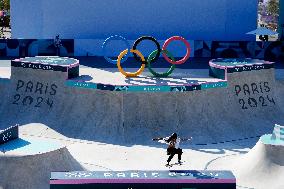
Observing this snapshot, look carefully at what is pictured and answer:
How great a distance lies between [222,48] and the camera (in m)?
39.3

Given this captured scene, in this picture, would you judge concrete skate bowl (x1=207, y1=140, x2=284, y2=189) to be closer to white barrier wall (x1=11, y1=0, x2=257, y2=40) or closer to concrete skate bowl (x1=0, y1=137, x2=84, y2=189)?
concrete skate bowl (x1=0, y1=137, x2=84, y2=189)

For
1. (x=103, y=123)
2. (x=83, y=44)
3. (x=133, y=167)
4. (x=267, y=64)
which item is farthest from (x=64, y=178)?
(x=83, y=44)

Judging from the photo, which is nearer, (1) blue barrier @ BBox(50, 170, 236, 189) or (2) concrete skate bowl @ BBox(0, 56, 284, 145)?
(1) blue barrier @ BBox(50, 170, 236, 189)

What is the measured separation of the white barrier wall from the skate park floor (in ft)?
52.7

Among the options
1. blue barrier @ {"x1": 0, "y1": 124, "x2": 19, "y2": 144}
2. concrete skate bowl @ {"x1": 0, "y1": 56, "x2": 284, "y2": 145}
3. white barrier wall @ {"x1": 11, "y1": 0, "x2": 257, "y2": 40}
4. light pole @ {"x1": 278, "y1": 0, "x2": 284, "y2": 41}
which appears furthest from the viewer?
light pole @ {"x1": 278, "y1": 0, "x2": 284, "y2": 41}

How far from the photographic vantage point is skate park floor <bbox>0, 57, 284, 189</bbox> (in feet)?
75.8

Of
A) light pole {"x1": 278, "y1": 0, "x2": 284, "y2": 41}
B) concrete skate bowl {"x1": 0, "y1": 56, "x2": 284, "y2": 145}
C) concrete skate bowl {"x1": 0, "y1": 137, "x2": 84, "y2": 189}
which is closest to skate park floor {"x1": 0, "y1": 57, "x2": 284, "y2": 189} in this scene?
concrete skate bowl {"x1": 0, "y1": 56, "x2": 284, "y2": 145}

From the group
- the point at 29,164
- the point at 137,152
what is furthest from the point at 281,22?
the point at 29,164

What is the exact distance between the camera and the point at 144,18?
4206 cm

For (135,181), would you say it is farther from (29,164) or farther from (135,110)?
(135,110)

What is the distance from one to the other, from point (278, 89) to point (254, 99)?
9.04 ft

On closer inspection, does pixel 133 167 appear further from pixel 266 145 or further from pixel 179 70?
pixel 179 70

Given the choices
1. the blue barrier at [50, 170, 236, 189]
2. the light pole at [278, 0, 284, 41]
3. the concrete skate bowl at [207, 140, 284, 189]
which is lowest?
the concrete skate bowl at [207, 140, 284, 189]

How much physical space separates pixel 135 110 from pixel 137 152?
288 cm
